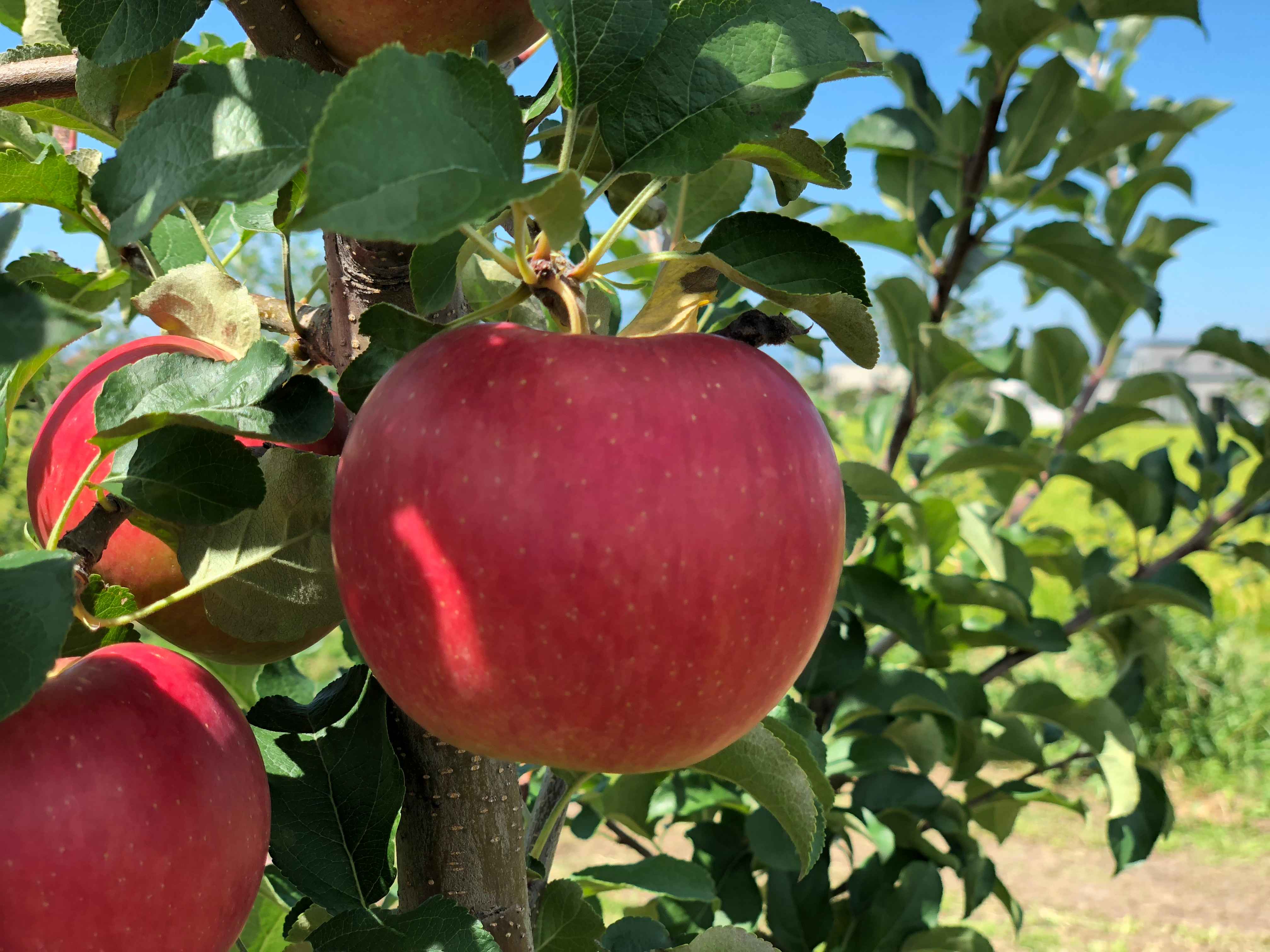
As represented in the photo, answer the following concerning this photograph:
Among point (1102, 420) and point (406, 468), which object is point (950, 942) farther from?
point (406, 468)

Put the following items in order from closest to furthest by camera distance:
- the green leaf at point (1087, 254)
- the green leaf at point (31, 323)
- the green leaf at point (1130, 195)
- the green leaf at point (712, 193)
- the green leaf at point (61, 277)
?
the green leaf at point (31, 323) → the green leaf at point (61, 277) → the green leaf at point (712, 193) → the green leaf at point (1087, 254) → the green leaf at point (1130, 195)

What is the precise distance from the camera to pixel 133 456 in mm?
460

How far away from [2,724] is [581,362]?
26 centimetres

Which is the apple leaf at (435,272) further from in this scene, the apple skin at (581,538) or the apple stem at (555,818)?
the apple stem at (555,818)

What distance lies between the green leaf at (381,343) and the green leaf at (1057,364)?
1.19 m

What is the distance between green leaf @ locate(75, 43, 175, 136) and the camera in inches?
19.7

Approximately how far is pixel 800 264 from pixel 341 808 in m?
0.36

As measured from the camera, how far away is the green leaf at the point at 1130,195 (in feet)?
5.00

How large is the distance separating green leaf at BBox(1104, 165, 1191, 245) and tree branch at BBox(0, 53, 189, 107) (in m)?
1.39

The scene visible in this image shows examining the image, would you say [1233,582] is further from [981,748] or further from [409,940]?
[409,940]

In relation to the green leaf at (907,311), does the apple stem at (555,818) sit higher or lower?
lower

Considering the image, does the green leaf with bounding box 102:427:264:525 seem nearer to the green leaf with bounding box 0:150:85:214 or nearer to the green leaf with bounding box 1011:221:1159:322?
the green leaf with bounding box 0:150:85:214

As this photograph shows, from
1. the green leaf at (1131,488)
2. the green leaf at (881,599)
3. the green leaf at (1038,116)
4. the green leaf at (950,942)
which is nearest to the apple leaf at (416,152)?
the green leaf at (881,599)

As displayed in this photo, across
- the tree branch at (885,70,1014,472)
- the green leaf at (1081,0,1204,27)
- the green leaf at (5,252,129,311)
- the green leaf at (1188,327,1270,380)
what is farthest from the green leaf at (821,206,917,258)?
the green leaf at (5,252,129,311)
